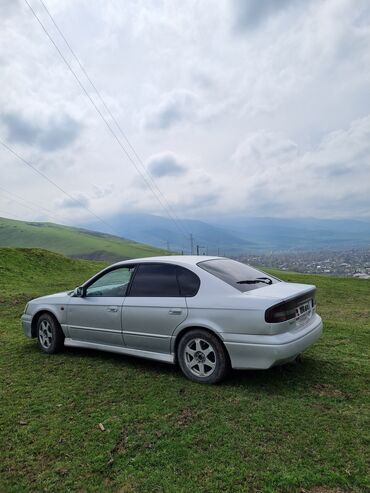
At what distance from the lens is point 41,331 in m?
6.56

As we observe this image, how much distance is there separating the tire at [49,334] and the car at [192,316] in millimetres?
18

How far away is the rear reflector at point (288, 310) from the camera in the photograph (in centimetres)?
430

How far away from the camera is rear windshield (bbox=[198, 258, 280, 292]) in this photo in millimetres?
4953

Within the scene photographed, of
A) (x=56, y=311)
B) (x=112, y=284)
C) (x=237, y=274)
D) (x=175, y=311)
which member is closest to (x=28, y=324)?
(x=56, y=311)

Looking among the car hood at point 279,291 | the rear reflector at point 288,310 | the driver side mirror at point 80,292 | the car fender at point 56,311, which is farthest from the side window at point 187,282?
the car fender at point 56,311

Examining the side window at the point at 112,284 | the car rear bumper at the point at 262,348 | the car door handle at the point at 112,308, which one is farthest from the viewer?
the side window at the point at 112,284

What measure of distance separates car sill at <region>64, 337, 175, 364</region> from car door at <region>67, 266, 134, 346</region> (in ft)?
0.20

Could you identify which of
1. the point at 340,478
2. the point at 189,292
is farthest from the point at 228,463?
the point at 189,292

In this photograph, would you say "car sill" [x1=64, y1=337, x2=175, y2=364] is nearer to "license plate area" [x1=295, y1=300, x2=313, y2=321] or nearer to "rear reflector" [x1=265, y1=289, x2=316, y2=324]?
"rear reflector" [x1=265, y1=289, x2=316, y2=324]

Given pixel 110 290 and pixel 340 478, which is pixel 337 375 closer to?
pixel 340 478

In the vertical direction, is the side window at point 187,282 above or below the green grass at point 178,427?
above

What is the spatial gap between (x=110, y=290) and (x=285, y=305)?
110 inches

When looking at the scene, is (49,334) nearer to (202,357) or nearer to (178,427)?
(202,357)

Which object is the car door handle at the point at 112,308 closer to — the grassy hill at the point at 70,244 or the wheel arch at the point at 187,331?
the wheel arch at the point at 187,331
